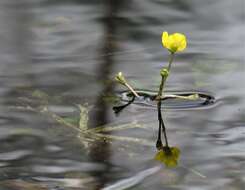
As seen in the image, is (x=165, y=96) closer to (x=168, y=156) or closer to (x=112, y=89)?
(x=112, y=89)

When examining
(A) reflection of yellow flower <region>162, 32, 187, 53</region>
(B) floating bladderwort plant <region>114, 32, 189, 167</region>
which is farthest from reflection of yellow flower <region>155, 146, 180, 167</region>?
(A) reflection of yellow flower <region>162, 32, 187, 53</region>

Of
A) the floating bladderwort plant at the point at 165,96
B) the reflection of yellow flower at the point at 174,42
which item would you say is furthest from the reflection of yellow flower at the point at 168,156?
the reflection of yellow flower at the point at 174,42

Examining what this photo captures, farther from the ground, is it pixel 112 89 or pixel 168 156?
pixel 112 89

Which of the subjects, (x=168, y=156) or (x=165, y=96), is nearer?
(x=168, y=156)

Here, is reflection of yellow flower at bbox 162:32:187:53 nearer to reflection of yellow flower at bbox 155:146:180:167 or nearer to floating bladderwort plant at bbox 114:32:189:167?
floating bladderwort plant at bbox 114:32:189:167

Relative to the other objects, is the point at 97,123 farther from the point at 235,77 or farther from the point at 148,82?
the point at 235,77

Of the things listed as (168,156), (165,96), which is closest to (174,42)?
(165,96)

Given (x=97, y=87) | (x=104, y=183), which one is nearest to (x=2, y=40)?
(x=97, y=87)
